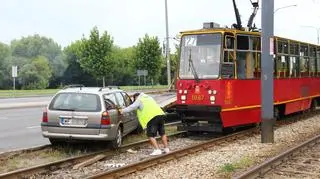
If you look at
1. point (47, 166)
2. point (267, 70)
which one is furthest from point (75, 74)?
point (47, 166)

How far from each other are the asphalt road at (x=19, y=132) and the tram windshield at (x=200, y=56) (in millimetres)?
4546

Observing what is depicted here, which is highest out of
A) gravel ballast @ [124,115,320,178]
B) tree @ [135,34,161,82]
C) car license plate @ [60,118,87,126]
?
tree @ [135,34,161,82]

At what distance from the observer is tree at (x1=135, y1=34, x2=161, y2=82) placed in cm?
6844

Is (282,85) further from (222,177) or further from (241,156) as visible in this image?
(222,177)

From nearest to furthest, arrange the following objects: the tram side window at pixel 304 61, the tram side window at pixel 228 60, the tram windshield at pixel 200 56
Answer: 1. the tram side window at pixel 228 60
2. the tram windshield at pixel 200 56
3. the tram side window at pixel 304 61

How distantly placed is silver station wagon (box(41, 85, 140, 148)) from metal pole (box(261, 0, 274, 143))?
3978 mm

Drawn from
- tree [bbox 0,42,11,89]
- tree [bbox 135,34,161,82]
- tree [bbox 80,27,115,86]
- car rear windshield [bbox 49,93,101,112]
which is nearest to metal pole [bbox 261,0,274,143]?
car rear windshield [bbox 49,93,101,112]

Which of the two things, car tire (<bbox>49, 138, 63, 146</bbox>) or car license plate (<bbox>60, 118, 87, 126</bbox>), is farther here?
car tire (<bbox>49, 138, 63, 146</bbox>)

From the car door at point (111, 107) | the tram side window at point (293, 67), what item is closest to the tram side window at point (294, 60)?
the tram side window at point (293, 67)

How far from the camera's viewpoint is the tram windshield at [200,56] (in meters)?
15.6

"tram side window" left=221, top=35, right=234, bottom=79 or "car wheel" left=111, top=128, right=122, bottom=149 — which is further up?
"tram side window" left=221, top=35, right=234, bottom=79

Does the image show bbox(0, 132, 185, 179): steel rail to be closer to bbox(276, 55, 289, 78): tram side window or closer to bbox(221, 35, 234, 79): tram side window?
bbox(221, 35, 234, 79): tram side window

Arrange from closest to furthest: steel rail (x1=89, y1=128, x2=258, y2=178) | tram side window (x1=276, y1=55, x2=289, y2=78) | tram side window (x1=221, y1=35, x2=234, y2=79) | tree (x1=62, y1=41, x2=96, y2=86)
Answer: steel rail (x1=89, y1=128, x2=258, y2=178), tram side window (x1=221, y1=35, x2=234, y2=79), tram side window (x1=276, y1=55, x2=289, y2=78), tree (x1=62, y1=41, x2=96, y2=86)

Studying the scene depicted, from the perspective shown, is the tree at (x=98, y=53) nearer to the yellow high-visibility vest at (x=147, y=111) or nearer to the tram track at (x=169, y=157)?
the tram track at (x=169, y=157)
